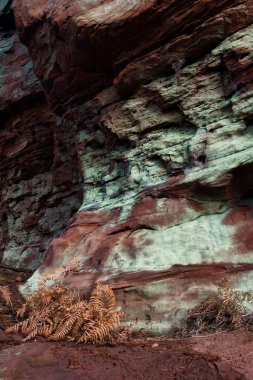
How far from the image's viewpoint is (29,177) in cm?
1888

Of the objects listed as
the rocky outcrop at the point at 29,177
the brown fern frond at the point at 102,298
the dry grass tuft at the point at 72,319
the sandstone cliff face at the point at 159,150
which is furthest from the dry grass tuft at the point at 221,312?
the rocky outcrop at the point at 29,177

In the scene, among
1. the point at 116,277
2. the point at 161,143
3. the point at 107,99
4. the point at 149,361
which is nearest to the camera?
the point at 149,361

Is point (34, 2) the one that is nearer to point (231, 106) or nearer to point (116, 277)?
point (231, 106)

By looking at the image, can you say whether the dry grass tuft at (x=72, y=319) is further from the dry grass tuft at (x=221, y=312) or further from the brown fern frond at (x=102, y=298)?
Result: the dry grass tuft at (x=221, y=312)

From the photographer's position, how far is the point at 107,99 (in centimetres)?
1134

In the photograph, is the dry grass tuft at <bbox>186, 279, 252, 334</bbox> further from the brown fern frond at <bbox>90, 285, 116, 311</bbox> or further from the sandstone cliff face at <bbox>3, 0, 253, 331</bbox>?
the brown fern frond at <bbox>90, 285, 116, 311</bbox>

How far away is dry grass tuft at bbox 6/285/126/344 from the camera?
6.26 meters

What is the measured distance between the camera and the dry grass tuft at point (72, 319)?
6.26 m

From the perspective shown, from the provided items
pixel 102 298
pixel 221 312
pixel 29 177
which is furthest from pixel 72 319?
pixel 29 177

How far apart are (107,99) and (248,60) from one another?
4196 millimetres

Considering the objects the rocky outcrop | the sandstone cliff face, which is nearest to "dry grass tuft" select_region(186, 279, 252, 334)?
the sandstone cliff face

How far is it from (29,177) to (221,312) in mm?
13968

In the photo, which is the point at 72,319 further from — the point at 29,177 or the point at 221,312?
the point at 29,177

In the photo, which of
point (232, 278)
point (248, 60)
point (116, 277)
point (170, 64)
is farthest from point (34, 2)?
point (232, 278)
